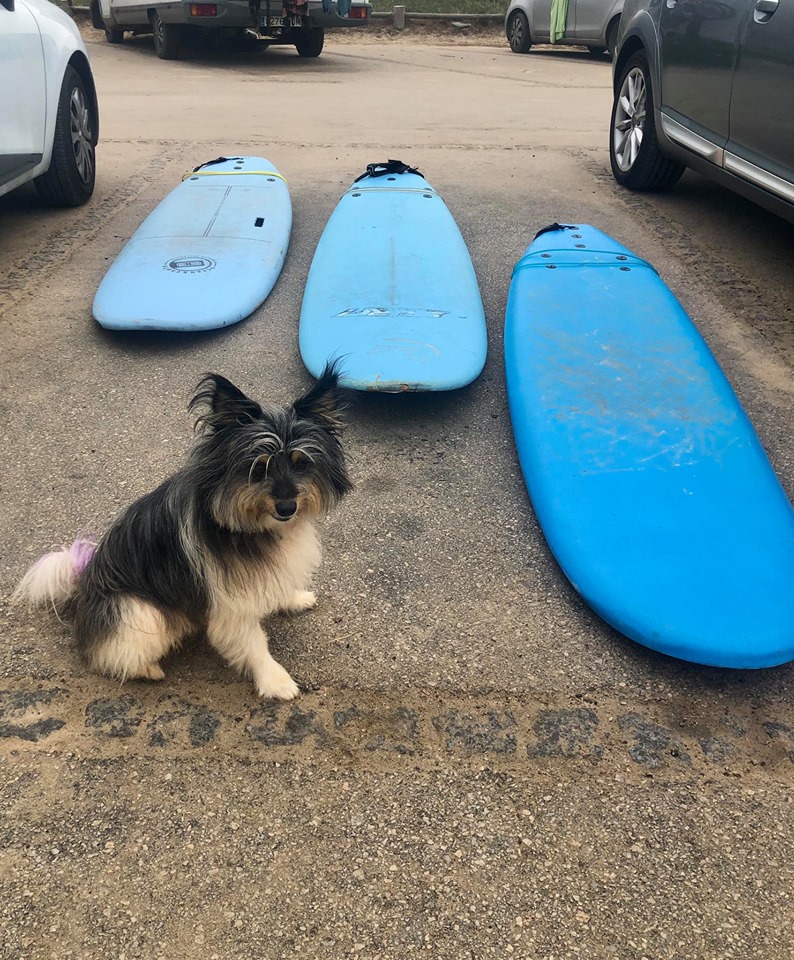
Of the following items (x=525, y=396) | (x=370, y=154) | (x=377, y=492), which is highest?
(x=370, y=154)

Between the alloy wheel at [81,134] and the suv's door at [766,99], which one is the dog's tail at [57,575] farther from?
the alloy wheel at [81,134]

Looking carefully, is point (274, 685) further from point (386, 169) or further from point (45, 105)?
point (386, 169)

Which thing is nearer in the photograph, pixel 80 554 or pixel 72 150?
pixel 80 554

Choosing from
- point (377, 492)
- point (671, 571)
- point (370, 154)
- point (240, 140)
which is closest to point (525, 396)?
point (377, 492)

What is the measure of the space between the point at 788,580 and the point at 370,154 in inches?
259

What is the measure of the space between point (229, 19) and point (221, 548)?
12.1 metres

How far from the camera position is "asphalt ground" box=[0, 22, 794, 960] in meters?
1.86

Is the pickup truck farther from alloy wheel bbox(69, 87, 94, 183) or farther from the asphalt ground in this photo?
the asphalt ground

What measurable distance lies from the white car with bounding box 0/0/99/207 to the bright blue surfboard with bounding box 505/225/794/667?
134 inches

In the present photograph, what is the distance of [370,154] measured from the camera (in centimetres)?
780

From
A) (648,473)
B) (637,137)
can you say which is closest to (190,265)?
(648,473)

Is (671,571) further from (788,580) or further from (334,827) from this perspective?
(334,827)

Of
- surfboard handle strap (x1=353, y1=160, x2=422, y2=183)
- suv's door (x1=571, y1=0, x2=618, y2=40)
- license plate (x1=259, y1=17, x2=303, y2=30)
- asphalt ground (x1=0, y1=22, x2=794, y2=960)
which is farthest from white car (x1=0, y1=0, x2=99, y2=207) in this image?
suv's door (x1=571, y1=0, x2=618, y2=40)

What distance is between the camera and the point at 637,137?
6.50 metres
